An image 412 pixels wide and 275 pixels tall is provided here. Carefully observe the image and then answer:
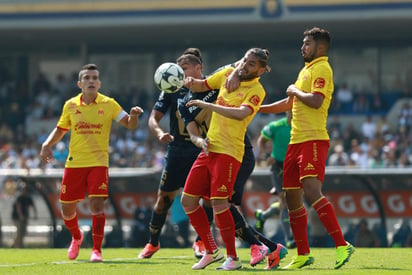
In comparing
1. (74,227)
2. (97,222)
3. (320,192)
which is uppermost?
(320,192)

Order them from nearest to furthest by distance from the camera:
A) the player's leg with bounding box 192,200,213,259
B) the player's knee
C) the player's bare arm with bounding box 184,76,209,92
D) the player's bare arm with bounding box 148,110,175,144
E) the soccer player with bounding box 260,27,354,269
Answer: the soccer player with bounding box 260,27,354,269 → the player's bare arm with bounding box 184,76,209,92 → the player's bare arm with bounding box 148,110,175,144 → the player's leg with bounding box 192,200,213,259 → the player's knee

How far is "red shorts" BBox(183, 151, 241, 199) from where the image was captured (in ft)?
32.6

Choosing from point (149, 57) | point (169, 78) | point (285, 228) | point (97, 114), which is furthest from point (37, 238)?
point (149, 57)

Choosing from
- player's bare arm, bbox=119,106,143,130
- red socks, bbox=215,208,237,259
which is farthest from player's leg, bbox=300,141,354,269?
player's bare arm, bbox=119,106,143,130

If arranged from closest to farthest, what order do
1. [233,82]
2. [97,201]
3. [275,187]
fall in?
[233,82] < [97,201] < [275,187]

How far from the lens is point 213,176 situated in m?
9.98

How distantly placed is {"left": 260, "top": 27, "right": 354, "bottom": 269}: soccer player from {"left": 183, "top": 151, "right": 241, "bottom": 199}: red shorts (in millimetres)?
590

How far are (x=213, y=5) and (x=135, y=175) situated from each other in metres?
12.7

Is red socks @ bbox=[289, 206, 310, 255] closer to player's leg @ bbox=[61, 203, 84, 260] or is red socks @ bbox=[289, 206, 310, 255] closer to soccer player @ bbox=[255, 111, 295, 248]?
player's leg @ bbox=[61, 203, 84, 260]

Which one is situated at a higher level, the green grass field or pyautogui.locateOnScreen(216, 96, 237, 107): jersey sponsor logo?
pyautogui.locateOnScreen(216, 96, 237, 107): jersey sponsor logo

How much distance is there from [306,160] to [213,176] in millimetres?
893

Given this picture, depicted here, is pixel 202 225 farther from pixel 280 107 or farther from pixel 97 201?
pixel 97 201

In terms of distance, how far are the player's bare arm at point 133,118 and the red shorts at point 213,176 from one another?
151cm

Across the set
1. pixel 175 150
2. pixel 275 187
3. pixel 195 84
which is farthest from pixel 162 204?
pixel 275 187
